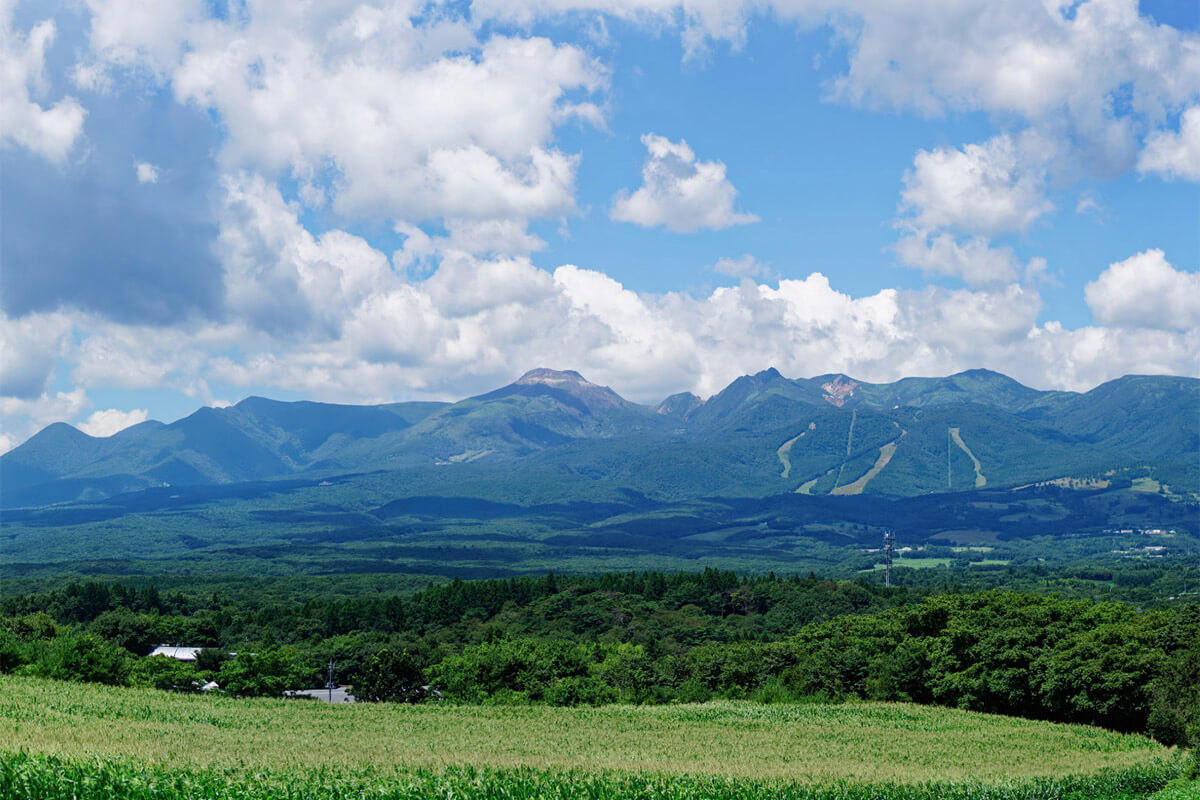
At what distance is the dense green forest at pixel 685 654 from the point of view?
184ft

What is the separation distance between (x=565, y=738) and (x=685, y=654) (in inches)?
1880

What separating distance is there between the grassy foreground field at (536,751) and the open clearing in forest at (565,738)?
0.16 metres

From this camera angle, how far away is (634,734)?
47094 millimetres

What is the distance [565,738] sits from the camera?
4478cm

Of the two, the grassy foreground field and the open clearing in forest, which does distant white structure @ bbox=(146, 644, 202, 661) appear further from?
the grassy foreground field

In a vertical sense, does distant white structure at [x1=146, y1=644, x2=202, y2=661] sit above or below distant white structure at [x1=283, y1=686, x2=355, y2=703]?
above

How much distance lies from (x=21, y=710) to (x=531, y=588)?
111292 millimetres

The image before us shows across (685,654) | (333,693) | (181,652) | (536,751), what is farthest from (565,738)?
(181,652)

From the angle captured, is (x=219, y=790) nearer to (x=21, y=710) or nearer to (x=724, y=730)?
(x=21, y=710)

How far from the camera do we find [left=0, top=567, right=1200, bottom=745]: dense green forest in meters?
56.0

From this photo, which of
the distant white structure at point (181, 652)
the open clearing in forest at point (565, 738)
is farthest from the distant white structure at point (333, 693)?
the open clearing in forest at point (565, 738)

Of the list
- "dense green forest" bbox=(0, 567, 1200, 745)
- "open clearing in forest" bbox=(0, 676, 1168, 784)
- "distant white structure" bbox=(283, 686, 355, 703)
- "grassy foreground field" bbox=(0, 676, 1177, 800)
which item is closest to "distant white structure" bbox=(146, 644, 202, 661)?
"dense green forest" bbox=(0, 567, 1200, 745)

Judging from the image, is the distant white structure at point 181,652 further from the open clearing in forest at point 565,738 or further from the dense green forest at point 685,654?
the open clearing in forest at point 565,738

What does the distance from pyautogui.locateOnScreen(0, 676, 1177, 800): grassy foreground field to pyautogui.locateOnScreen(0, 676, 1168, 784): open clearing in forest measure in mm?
156
